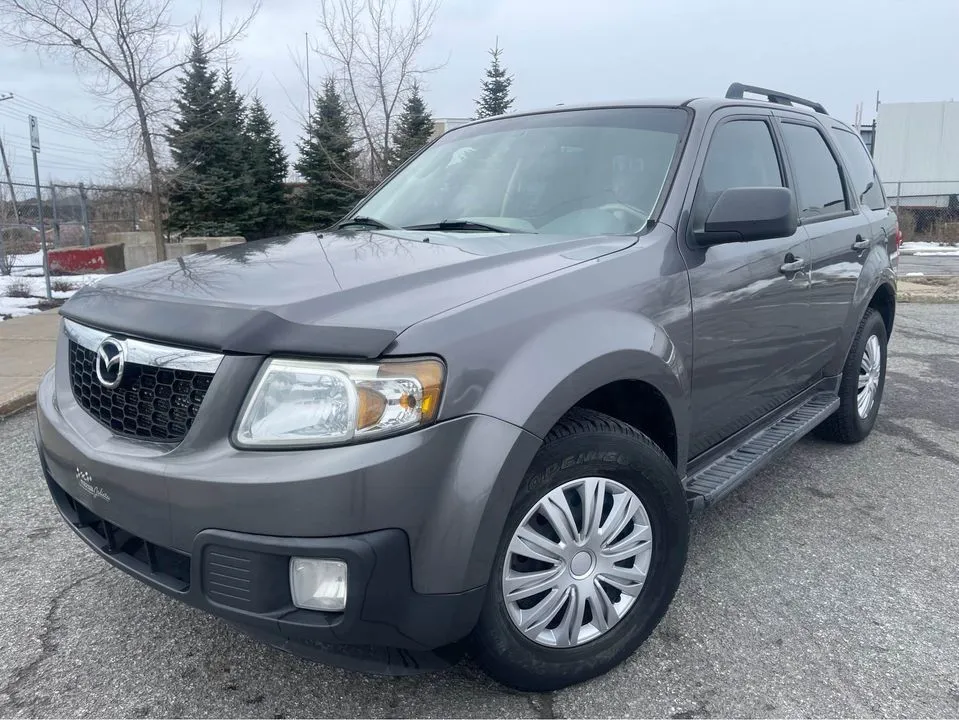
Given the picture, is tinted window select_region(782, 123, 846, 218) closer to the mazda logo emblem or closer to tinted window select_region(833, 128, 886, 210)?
tinted window select_region(833, 128, 886, 210)

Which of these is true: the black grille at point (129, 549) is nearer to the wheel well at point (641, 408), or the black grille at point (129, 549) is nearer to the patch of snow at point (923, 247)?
the wheel well at point (641, 408)

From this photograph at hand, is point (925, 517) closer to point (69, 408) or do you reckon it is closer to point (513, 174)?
point (513, 174)

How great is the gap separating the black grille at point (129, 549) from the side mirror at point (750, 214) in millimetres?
1944

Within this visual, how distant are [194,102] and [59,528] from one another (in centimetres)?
1308

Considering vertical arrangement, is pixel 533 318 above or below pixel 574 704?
above

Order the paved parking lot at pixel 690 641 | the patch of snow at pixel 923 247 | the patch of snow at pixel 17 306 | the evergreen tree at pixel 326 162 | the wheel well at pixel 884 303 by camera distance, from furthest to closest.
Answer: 1. the patch of snow at pixel 923 247
2. the evergreen tree at pixel 326 162
3. the patch of snow at pixel 17 306
4. the wheel well at pixel 884 303
5. the paved parking lot at pixel 690 641

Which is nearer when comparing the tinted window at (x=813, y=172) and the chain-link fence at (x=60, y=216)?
the tinted window at (x=813, y=172)

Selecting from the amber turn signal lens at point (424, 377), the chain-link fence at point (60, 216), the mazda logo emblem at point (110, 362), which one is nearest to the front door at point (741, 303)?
the amber turn signal lens at point (424, 377)

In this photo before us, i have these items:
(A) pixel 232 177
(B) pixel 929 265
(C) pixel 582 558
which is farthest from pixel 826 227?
(A) pixel 232 177

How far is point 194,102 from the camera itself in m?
14.6

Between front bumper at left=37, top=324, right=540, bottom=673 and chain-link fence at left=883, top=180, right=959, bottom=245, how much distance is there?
25867 mm

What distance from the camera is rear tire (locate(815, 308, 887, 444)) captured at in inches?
166

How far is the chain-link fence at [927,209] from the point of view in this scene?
24453 millimetres

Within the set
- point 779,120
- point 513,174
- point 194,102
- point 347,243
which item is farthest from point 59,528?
Answer: point 194,102
